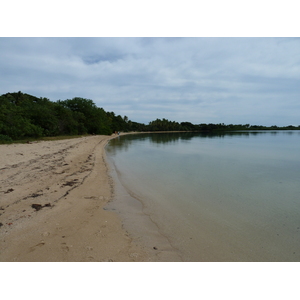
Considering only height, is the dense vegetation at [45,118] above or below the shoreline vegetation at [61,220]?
above

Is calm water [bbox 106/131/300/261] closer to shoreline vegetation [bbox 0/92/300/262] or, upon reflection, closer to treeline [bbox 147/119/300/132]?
shoreline vegetation [bbox 0/92/300/262]

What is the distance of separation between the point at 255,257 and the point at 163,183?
222 inches

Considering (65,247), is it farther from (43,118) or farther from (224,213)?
(43,118)

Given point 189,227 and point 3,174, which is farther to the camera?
point 3,174

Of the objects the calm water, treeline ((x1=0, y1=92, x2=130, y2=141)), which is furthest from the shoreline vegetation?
treeline ((x1=0, y1=92, x2=130, y2=141))

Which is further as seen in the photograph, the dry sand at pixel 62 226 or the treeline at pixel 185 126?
the treeline at pixel 185 126

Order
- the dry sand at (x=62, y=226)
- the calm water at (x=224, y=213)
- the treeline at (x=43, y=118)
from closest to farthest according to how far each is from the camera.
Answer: the dry sand at (x=62, y=226) → the calm water at (x=224, y=213) → the treeline at (x=43, y=118)

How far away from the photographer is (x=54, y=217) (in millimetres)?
4766

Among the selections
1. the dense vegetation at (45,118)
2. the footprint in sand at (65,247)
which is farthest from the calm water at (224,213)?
the dense vegetation at (45,118)

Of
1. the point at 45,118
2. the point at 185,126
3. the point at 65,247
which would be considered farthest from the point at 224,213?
the point at 185,126

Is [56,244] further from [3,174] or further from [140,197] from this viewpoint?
[3,174]

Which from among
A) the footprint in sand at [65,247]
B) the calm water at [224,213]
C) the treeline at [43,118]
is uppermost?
the treeline at [43,118]

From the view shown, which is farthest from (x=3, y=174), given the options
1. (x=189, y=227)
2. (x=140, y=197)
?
(x=189, y=227)

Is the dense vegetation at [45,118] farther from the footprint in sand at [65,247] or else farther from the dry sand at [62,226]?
the footprint in sand at [65,247]
